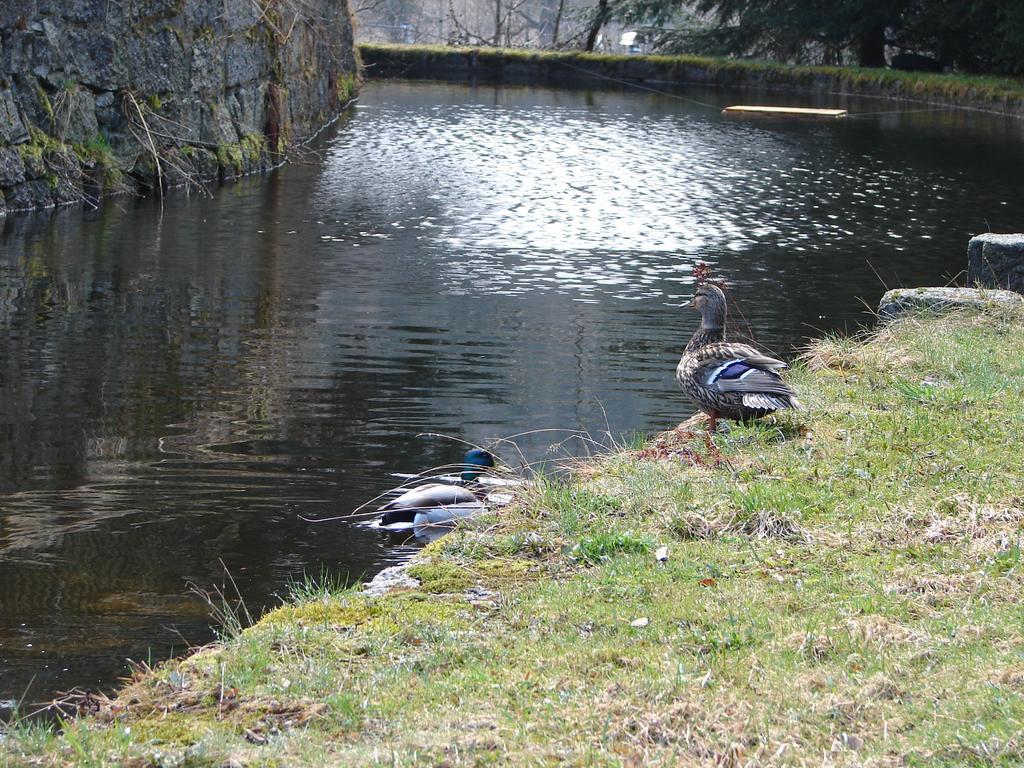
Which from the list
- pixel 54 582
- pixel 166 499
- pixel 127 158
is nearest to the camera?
pixel 54 582

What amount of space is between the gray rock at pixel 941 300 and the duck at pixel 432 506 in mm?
5237

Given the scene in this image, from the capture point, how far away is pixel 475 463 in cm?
803

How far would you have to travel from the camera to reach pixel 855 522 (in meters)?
5.85

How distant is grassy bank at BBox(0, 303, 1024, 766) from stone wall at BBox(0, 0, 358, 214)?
1459 cm

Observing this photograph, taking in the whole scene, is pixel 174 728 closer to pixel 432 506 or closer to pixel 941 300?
pixel 432 506

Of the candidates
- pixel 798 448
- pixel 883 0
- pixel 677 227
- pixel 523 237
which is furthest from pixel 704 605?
pixel 883 0

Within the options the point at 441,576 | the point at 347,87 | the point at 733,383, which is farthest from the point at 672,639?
the point at 347,87

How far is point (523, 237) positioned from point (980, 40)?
35.3 m

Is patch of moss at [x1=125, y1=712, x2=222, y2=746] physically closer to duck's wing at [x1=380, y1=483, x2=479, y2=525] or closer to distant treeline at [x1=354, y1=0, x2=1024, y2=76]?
duck's wing at [x1=380, y1=483, x2=479, y2=525]

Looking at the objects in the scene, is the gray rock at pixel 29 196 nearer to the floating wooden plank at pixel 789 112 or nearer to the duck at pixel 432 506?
the duck at pixel 432 506

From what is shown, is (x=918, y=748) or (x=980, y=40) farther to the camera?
(x=980, y=40)

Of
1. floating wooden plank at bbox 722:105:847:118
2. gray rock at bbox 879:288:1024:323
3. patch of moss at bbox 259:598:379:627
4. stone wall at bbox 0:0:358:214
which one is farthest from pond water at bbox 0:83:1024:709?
floating wooden plank at bbox 722:105:847:118

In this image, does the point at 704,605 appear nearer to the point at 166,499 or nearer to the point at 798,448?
the point at 798,448

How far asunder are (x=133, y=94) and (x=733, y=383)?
16122 millimetres
